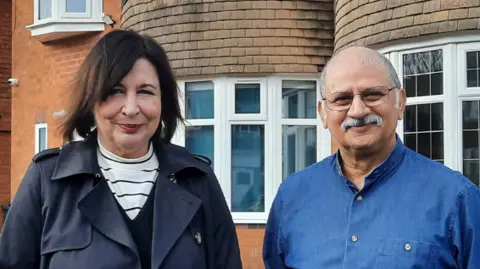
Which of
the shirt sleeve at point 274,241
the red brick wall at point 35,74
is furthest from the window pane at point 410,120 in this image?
the red brick wall at point 35,74

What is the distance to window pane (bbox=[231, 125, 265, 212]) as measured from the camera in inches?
285

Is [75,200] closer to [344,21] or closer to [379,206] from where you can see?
[379,206]

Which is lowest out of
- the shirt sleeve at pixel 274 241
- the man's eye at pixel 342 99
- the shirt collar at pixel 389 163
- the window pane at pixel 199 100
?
the shirt sleeve at pixel 274 241

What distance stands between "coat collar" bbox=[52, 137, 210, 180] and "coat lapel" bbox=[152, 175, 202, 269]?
0.25 ft

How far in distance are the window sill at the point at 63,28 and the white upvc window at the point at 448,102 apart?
487 cm

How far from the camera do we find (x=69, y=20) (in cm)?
924

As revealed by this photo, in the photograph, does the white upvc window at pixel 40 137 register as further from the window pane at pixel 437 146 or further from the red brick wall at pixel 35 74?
the window pane at pixel 437 146

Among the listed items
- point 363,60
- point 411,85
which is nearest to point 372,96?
point 363,60

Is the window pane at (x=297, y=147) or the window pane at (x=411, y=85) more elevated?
the window pane at (x=411, y=85)

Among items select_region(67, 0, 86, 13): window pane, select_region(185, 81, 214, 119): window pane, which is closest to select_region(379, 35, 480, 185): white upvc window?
select_region(185, 81, 214, 119): window pane

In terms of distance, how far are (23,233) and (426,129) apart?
4.27 metres

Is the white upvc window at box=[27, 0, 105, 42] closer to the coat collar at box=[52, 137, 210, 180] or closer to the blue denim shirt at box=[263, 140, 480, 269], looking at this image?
the coat collar at box=[52, 137, 210, 180]

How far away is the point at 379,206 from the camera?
91.8 inches

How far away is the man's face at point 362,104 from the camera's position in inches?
91.7
